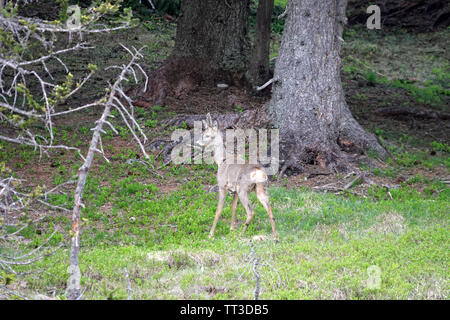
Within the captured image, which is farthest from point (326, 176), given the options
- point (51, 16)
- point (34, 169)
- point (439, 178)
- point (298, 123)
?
point (51, 16)

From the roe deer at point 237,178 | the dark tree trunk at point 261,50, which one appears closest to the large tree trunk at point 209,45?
the dark tree trunk at point 261,50

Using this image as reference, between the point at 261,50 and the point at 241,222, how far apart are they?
7830 millimetres

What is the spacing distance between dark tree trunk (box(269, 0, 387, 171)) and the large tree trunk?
13.0ft

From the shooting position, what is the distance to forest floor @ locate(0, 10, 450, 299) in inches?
257

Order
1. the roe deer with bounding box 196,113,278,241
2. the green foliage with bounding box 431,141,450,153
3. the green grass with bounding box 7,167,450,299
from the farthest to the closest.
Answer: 1. the green foliage with bounding box 431,141,450,153
2. the roe deer with bounding box 196,113,278,241
3. the green grass with bounding box 7,167,450,299

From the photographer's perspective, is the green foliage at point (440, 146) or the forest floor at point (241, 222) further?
the green foliage at point (440, 146)

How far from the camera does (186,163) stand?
12.2 meters

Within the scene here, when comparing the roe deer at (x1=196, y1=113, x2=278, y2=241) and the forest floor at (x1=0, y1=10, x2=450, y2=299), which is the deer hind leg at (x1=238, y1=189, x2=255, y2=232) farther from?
the forest floor at (x1=0, y1=10, x2=450, y2=299)

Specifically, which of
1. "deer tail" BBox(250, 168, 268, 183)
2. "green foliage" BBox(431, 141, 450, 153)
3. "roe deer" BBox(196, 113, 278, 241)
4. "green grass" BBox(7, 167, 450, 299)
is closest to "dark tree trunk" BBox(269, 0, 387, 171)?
"green grass" BBox(7, 167, 450, 299)

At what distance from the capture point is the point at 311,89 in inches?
478

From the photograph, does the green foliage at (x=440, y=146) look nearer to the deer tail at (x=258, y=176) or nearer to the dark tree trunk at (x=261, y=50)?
the dark tree trunk at (x=261, y=50)

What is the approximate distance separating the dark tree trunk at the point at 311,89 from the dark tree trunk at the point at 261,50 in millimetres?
3634

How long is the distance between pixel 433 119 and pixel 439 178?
4783 millimetres

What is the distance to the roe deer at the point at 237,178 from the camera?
26.8ft
